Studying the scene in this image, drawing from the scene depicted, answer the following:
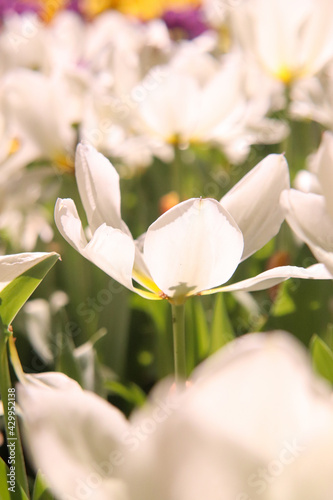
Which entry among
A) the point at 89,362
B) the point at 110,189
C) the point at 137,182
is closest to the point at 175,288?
the point at 110,189

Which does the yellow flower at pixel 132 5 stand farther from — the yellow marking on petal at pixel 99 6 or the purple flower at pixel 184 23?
the purple flower at pixel 184 23

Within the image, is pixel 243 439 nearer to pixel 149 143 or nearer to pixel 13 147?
pixel 149 143

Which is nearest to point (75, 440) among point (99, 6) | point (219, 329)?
point (219, 329)

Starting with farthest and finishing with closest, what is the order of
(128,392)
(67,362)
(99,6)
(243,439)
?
(99,6)
(128,392)
(67,362)
(243,439)

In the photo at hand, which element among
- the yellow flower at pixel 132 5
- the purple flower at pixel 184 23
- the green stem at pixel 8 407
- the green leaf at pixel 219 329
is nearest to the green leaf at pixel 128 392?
the green leaf at pixel 219 329

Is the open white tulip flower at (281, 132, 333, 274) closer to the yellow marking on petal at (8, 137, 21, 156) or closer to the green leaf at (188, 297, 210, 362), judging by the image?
the green leaf at (188, 297, 210, 362)

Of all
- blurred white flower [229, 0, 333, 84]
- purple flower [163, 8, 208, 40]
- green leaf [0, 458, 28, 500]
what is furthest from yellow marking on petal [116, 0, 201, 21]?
green leaf [0, 458, 28, 500]
